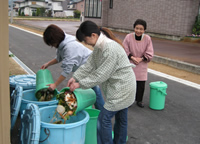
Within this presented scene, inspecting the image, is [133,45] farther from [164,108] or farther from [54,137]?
[54,137]

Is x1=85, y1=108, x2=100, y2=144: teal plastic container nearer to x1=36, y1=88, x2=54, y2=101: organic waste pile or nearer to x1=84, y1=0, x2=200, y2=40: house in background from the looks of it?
x1=36, y1=88, x2=54, y2=101: organic waste pile

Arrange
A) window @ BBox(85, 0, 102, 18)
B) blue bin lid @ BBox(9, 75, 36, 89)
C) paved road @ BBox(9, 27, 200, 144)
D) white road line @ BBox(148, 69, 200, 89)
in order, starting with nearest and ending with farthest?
paved road @ BBox(9, 27, 200, 144) < blue bin lid @ BBox(9, 75, 36, 89) < white road line @ BBox(148, 69, 200, 89) < window @ BBox(85, 0, 102, 18)

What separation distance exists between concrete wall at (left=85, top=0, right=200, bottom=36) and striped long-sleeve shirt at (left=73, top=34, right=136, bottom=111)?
14.1m

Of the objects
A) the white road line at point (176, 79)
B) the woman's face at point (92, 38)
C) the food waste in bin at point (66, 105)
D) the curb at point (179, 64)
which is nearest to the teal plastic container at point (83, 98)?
the food waste in bin at point (66, 105)

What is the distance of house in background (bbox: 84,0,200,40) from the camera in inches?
611

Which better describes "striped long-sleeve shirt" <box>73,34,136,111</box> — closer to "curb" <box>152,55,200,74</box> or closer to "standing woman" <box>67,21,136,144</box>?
"standing woman" <box>67,21,136,144</box>

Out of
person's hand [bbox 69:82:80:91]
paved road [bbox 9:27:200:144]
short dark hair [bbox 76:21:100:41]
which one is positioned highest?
short dark hair [bbox 76:21:100:41]

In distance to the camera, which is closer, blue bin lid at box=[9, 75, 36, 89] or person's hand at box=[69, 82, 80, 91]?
person's hand at box=[69, 82, 80, 91]

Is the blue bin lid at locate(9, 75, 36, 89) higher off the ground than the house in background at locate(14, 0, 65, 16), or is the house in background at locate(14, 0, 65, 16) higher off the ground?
the house in background at locate(14, 0, 65, 16)

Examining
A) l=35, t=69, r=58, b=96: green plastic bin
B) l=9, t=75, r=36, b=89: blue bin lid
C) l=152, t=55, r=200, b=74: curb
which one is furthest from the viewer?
l=152, t=55, r=200, b=74: curb

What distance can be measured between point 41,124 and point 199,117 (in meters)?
A: 3.09

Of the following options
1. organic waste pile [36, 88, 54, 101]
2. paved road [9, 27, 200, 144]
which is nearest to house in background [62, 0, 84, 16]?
paved road [9, 27, 200, 144]

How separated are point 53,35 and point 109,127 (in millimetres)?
1395

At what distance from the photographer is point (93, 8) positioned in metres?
28.2
